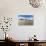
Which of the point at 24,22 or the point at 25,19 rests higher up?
the point at 25,19

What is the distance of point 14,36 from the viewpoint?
455 centimetres

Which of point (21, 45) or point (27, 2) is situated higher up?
point (27, 2)

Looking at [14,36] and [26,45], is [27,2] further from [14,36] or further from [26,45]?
[26,45]

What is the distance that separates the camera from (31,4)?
185 inches

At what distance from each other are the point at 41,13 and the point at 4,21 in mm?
1429

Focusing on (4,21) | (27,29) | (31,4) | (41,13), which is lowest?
(27,29)

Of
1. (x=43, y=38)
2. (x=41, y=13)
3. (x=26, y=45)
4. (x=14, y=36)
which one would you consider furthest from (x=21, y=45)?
(x=41, y=13)

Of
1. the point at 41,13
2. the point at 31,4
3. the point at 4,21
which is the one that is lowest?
the point at 4,21

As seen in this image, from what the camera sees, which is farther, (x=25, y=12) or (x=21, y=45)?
(x=25, y=12)

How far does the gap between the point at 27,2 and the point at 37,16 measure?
65 centimetres

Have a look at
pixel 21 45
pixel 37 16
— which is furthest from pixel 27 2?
pixel 21 45

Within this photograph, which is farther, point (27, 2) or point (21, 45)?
point (27, 2)

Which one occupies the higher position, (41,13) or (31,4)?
(31,4)

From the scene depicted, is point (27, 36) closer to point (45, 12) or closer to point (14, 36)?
point (14, 36)
